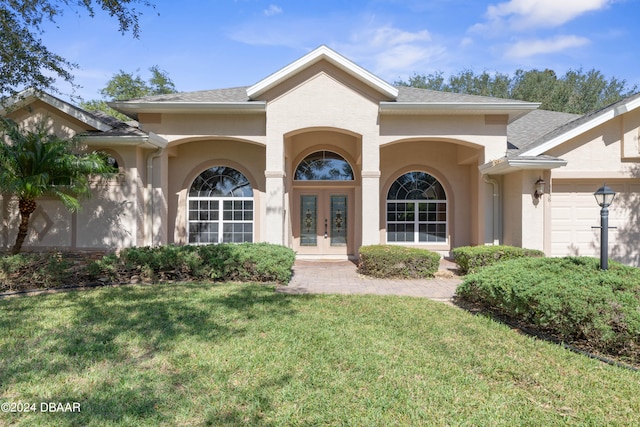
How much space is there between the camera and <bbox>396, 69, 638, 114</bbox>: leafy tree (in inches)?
1220

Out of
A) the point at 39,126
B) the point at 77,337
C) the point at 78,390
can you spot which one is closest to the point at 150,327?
the point at 77,337

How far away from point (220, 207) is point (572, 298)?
1096 centimetres

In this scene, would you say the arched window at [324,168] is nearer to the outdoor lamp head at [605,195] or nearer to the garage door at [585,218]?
the garage door at [585,218]

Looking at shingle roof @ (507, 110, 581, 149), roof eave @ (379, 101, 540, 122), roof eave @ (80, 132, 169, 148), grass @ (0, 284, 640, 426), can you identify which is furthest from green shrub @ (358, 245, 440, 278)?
roof eave @ (80, 132, 169, 148)

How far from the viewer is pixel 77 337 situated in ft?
15.4

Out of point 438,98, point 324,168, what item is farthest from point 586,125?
point 324,168

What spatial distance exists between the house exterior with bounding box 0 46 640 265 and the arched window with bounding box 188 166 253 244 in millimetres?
37

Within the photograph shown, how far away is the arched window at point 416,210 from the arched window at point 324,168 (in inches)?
77.6

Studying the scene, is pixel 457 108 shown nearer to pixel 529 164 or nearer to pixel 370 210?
pixel 529 164

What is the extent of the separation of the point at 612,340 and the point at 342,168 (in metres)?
10.0

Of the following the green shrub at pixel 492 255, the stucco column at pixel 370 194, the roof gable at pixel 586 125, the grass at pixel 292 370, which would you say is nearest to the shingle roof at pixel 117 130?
the grass at pixel 292 370

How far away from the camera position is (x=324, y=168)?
13.4m

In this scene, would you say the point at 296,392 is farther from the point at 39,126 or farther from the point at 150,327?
the point at 39,126

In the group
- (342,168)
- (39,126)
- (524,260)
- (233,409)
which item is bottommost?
(233,409)
